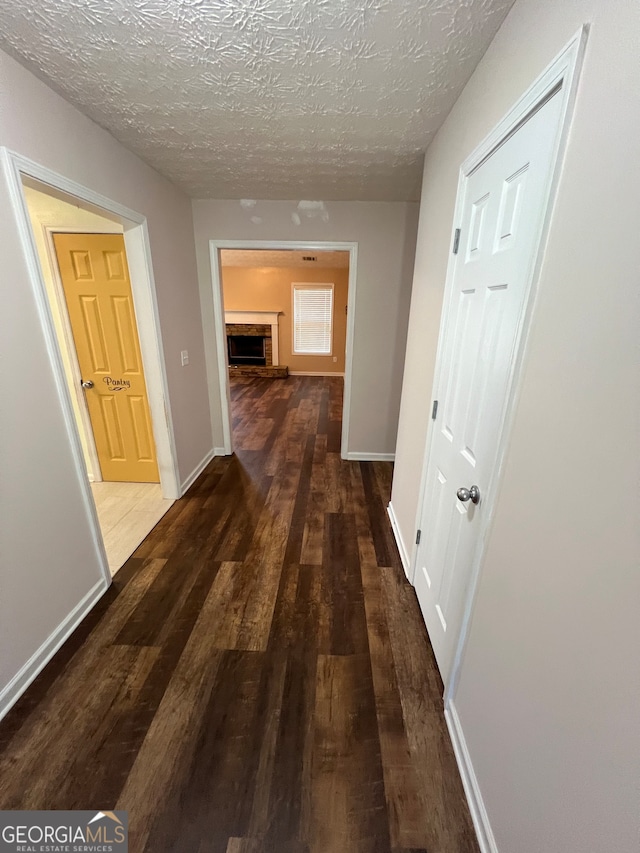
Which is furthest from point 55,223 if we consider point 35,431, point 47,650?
point 47,650

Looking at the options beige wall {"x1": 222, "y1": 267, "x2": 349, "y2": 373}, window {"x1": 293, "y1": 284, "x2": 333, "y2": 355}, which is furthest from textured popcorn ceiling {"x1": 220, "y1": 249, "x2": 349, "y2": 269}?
window {"x1": 293, "y1": 284, "x2": 333, "y2": 355}

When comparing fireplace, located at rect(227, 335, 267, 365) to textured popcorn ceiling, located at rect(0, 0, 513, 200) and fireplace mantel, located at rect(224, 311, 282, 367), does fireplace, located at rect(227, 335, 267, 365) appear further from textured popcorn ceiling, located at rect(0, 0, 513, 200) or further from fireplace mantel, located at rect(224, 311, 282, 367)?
textured popcorn ceiling, located at rect(0, 0, 513, 200)

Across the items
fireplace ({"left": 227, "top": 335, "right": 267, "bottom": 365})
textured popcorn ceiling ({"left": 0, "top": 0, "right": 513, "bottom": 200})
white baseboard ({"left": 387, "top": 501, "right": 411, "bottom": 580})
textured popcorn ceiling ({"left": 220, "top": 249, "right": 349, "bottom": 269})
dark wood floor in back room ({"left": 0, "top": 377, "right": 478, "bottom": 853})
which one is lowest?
dark wood floor in back room ({"left": 0, "top": 377, "right": 478, "bottom": 853})

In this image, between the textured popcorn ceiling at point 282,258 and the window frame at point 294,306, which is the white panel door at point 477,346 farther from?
the window frame at point 294,306

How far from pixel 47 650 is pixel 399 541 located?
6.41 feet

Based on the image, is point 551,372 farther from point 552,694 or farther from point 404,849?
point 404,849

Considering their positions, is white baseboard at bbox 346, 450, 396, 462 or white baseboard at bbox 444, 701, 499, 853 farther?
white baseboard at bbox 346, 450, 396, 462

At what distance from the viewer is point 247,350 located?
25.9 ft

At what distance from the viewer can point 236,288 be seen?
24.5ft

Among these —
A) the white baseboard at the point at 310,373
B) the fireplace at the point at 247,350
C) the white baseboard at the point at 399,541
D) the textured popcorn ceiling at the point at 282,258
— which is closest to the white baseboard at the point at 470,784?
the white baseboard at the point at 399,541

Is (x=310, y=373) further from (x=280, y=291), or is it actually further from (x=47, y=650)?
(x=47, y=650)

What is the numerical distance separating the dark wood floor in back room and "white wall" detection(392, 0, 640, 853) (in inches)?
13.6

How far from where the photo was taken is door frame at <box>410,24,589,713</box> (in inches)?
28.8

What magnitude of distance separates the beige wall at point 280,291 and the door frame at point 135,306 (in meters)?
5.51
